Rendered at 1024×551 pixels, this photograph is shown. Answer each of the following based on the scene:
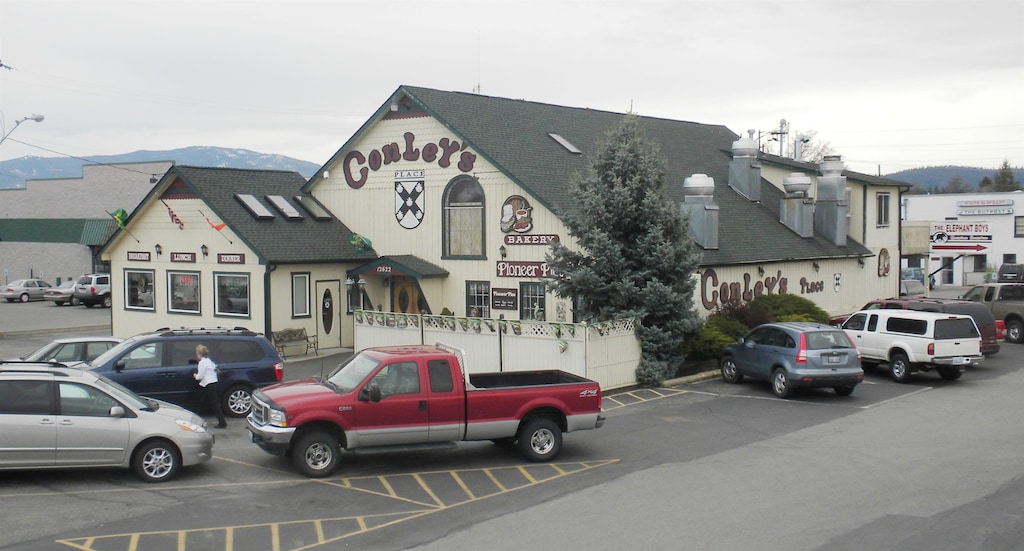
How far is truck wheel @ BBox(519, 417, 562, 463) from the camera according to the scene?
48.2 ft

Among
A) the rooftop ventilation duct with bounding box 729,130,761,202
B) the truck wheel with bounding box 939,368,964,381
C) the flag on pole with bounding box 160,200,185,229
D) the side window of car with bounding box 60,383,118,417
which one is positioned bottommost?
the truck wheel with bounding box 939,368,964,381

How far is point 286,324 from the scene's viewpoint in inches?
1091

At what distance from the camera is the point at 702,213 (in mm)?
27500


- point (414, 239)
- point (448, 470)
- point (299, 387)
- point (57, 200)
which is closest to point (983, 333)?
point (414, 239)

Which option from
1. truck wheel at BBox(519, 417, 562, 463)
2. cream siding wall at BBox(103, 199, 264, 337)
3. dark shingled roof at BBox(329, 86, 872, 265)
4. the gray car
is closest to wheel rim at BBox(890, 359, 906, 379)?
the gray car

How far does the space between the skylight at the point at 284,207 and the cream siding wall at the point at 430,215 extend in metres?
1.35

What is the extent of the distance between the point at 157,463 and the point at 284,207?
57.3 feet

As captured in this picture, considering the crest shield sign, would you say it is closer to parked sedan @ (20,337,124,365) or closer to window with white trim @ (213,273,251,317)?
window with white trim @ (213,273,251,317)

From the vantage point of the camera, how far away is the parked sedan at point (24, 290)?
54.2 meters

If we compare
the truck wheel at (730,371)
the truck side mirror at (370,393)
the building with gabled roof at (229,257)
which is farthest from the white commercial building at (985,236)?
the truck side mirror at (370,393)

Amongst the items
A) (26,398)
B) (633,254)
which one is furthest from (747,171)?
(26,398)

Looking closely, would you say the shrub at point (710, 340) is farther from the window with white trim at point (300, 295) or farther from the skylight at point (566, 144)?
the window with white trim at point (300, 295)

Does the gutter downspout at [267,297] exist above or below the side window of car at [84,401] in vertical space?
above

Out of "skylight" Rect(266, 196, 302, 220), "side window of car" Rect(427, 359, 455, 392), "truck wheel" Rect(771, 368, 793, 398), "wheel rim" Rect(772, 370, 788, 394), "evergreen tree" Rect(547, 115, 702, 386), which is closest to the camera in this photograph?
"side window of car" Rect(427, 359, 455, 392)
